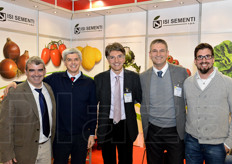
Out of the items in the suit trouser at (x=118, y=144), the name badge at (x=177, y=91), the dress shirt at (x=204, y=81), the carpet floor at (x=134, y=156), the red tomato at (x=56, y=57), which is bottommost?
the carpet floor at (x=134, y=156)

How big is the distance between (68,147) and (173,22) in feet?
11.9

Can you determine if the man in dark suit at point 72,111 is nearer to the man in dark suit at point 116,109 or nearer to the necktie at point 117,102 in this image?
the man in dark suit at point 116,109

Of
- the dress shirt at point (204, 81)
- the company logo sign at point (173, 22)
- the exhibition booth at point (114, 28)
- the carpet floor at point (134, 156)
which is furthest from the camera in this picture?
the company logo sign at point (173, 22)

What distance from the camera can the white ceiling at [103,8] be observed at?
4.42 metres

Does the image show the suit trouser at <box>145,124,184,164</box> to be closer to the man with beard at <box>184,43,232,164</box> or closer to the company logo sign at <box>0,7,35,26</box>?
the man with beard at <box>184,43,232,164</box>

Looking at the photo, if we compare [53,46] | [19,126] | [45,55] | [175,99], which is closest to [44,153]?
[19,126]

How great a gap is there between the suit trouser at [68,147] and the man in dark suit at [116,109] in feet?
0.71

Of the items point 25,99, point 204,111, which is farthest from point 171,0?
point 25,99

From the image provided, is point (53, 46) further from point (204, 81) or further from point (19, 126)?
point (204, 81)

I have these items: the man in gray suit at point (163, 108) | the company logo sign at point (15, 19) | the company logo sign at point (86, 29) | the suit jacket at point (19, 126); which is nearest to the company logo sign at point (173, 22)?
the company logo sign at point (86, 29)

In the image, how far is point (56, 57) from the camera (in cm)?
564

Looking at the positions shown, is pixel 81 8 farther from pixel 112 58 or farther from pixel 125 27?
pixel 112 58

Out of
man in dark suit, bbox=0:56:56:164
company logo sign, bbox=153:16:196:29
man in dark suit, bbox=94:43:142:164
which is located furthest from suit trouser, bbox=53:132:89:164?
company logo sign, bbox=153:16:196:29

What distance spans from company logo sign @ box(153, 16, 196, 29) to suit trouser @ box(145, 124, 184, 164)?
2992 mm
